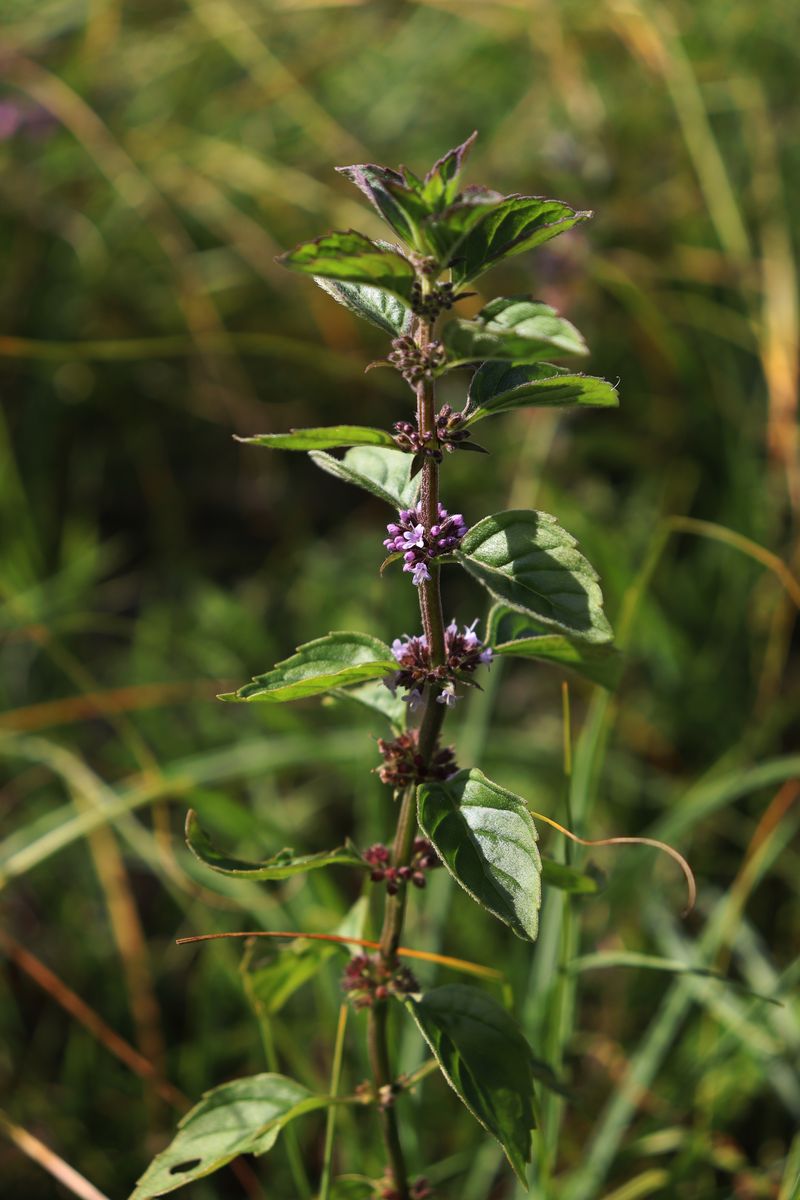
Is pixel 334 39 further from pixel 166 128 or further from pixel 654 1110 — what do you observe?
pixel 654 1110

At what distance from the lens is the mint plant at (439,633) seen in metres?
0.78

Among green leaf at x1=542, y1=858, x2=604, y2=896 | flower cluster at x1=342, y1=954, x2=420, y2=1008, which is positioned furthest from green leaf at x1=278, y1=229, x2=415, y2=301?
flower cluster at x1=342, y1=954, x2=420, y2=1008

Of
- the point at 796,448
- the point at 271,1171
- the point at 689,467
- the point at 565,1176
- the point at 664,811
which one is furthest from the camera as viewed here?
the point at 689,467

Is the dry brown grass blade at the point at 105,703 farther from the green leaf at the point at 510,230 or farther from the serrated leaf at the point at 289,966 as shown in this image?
the green leaf at the point at 510,230

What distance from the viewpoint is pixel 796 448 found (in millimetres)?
2561

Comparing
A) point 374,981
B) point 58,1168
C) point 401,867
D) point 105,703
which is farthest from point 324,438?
point 105,703

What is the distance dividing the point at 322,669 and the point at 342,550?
191 cm

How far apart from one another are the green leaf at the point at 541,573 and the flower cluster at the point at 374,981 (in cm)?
43

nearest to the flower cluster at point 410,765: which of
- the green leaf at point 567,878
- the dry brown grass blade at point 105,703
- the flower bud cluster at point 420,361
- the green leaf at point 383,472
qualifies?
the green leaf at point 567,878

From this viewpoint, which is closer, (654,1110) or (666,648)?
(654,1110)

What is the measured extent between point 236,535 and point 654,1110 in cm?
194

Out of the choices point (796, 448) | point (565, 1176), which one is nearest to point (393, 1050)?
point (565, 1176)

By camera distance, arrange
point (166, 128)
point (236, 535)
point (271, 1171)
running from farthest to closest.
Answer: point (166, 128) < point (236, 535) < point (271, 1171)

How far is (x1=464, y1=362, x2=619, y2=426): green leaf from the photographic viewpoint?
2.56 ft
